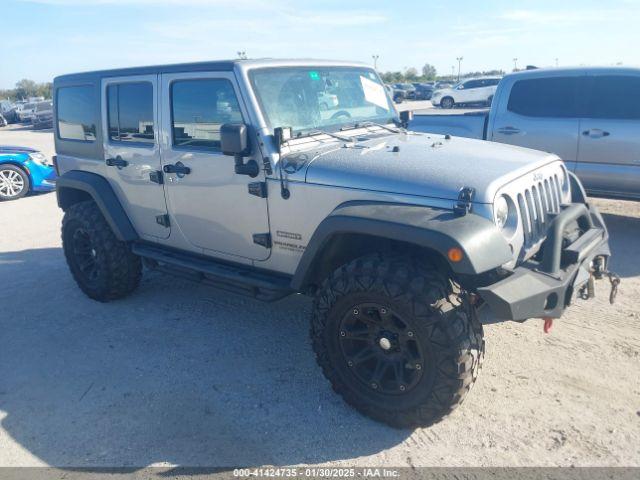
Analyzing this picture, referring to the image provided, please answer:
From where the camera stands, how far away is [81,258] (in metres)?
5.17

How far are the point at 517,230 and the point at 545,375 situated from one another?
1118 millimetres

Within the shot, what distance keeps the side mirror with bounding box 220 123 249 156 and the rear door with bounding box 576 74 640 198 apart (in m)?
4.72

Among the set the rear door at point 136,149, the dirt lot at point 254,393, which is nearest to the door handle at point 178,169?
the rear door at point 136,149

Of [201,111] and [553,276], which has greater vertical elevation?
[201,111]

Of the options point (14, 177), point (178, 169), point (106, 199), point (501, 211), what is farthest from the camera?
point (14, 177)

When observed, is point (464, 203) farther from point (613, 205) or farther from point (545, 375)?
point (613, 205)

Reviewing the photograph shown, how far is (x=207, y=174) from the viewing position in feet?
12.9

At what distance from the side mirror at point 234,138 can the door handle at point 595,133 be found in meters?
4.70

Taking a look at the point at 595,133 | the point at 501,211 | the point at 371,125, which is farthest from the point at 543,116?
the point at 501,211

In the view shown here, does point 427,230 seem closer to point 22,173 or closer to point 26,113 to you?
point 22,173

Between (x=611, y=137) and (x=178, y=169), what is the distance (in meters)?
4.95

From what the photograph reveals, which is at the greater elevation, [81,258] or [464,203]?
[464,203]

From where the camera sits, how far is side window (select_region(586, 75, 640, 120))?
6223 mm

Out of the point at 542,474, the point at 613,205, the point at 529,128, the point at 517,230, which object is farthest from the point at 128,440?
the point at 613,205
